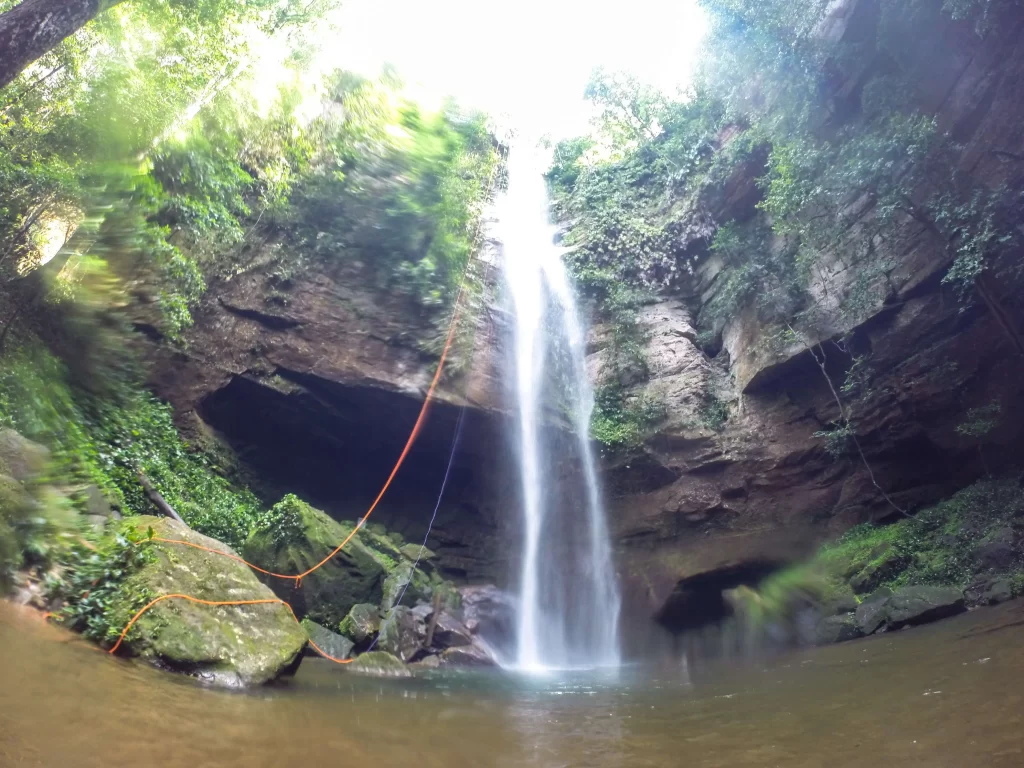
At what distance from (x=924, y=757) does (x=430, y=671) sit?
649 cm

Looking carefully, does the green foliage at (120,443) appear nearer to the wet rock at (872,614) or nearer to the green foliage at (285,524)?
the green foliage at (285,524)

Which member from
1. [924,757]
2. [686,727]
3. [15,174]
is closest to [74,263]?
[15,174]

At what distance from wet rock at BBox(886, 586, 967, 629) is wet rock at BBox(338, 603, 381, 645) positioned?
703cm

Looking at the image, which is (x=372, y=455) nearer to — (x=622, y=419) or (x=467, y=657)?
(x=467, y=657)

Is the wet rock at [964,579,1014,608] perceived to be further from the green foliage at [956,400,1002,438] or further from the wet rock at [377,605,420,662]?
the wet rock at [377,605,420,662]

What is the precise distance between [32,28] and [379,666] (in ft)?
24.1

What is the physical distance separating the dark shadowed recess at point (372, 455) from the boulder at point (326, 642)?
5379 millimetres

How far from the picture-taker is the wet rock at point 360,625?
8406 mm

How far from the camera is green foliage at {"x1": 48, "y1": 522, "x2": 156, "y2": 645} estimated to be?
411cm

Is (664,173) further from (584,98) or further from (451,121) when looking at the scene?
(451,121)

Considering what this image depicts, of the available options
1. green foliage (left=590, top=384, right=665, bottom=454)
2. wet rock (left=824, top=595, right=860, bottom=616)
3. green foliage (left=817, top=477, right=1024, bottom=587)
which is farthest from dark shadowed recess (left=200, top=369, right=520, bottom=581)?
green foliage (left=817, top=477, right=1024, bottom=587)

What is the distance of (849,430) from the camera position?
1120cm

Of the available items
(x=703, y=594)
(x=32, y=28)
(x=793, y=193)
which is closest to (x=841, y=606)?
(x=703, y=594)

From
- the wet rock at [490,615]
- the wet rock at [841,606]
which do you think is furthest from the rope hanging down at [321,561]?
the wet rock at [841,606]
